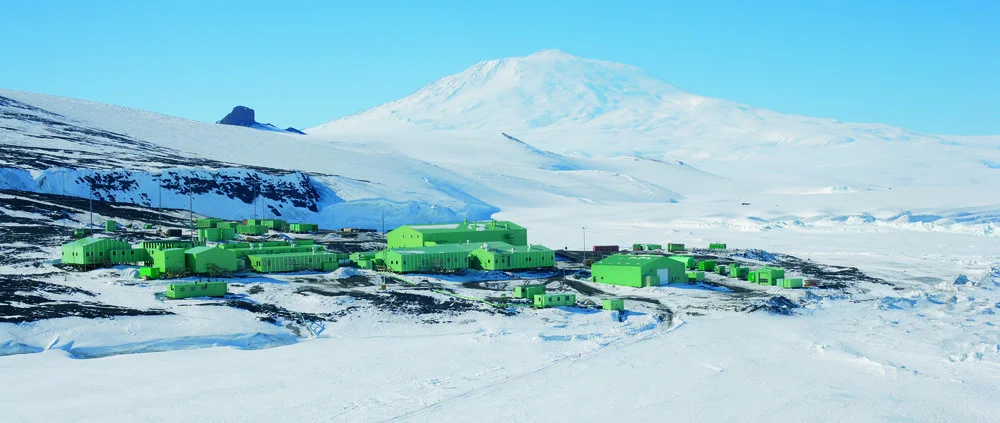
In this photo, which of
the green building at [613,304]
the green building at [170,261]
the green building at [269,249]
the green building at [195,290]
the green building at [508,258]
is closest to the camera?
the green building at [195,290]

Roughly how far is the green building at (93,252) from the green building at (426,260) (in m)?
14.5

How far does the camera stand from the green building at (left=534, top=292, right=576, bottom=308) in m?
42.3

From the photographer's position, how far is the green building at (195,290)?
135 ft

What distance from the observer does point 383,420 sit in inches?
1009

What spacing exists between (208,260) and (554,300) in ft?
59.7

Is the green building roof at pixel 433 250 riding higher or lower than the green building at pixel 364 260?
higher

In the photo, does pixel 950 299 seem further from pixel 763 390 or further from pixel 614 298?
pixel 763 390

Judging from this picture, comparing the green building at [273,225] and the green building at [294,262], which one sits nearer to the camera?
A: the green building at [294,262]

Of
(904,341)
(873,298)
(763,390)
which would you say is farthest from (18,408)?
(873,298)

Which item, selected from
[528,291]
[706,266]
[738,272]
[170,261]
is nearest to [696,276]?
[738,272]

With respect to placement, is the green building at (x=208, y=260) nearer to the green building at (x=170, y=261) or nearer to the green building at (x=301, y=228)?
the green building at (x=170, y=261)

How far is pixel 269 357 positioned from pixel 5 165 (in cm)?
6555

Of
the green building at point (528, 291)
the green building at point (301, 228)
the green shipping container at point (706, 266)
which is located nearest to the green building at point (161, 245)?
the green building at point (528, 291)

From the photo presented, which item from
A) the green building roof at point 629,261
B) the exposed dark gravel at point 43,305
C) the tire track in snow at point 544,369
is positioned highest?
the green building roof at point 629,261
